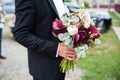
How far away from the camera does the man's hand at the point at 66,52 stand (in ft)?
8.46

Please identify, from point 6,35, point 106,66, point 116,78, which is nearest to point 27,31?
point 116,78

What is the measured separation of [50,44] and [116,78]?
4443mm

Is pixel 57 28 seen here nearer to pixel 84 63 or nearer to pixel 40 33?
pixel 40 33

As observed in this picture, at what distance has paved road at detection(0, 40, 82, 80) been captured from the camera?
6994mm

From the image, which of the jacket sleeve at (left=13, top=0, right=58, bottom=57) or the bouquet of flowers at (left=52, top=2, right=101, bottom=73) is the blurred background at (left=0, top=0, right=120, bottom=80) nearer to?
the bouquet of flowers at (left=52, top=2, right=101, bottom=73)

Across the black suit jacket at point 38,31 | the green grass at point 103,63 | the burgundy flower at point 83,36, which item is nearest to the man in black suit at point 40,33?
the black suit jacket at point 38,31

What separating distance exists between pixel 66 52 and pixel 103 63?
576cm

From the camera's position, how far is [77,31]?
2.57 meters

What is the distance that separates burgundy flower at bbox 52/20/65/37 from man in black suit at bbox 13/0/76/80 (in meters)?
0.06

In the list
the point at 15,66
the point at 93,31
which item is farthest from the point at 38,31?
the point at 15,66

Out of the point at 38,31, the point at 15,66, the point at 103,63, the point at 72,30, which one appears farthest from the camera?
the point at 103,63

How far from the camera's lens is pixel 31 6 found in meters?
2.52

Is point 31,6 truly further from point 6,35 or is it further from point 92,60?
point 6,35

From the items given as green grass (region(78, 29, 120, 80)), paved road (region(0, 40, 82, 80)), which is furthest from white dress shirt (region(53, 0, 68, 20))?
green grass (region(78, 29, 120, 80))
